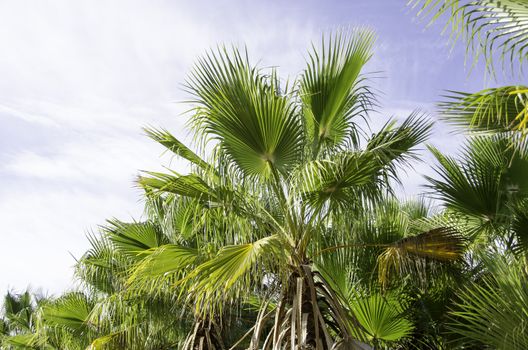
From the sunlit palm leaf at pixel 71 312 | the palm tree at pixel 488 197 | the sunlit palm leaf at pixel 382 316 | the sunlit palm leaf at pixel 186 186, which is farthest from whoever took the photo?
the sunlit palm leaf at pixel 71 312

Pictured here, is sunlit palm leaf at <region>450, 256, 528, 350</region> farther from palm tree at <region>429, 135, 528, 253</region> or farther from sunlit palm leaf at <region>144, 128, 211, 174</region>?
sunlit palm leaf at <region>144, 128, 211, 174</region>

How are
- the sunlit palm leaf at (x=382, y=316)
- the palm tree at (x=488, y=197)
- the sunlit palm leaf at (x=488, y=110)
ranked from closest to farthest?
the sunlit palm leaf at (x=488, y=110) → the palm tree at (x=488, y=197) → the sunlit palm leaf at (x=382, y=316)

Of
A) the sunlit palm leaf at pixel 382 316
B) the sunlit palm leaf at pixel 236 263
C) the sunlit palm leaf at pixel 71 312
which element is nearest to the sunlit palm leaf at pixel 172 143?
the sunlit palm leaf at pixel 236 263

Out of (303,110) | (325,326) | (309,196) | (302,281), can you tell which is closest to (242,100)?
(303,110)

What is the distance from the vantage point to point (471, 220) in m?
7.13

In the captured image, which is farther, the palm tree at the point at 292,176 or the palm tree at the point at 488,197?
the palm tree at the point at 488,197

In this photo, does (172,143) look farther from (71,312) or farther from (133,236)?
(71,312)

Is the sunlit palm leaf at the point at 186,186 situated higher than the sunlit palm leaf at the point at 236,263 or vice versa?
the sunlit palm leaf at the point at 186,186

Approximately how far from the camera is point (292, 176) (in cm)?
542

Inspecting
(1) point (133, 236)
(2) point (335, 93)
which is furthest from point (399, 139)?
(1) point (133, 236)

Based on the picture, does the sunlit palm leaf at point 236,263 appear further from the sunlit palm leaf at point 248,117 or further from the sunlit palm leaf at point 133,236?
the sunlit palm leaf at point 133,236

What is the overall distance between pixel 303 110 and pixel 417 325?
11.7 ft

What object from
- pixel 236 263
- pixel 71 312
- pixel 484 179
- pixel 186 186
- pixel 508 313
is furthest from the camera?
pixel 71 312

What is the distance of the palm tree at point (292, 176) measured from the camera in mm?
5473
